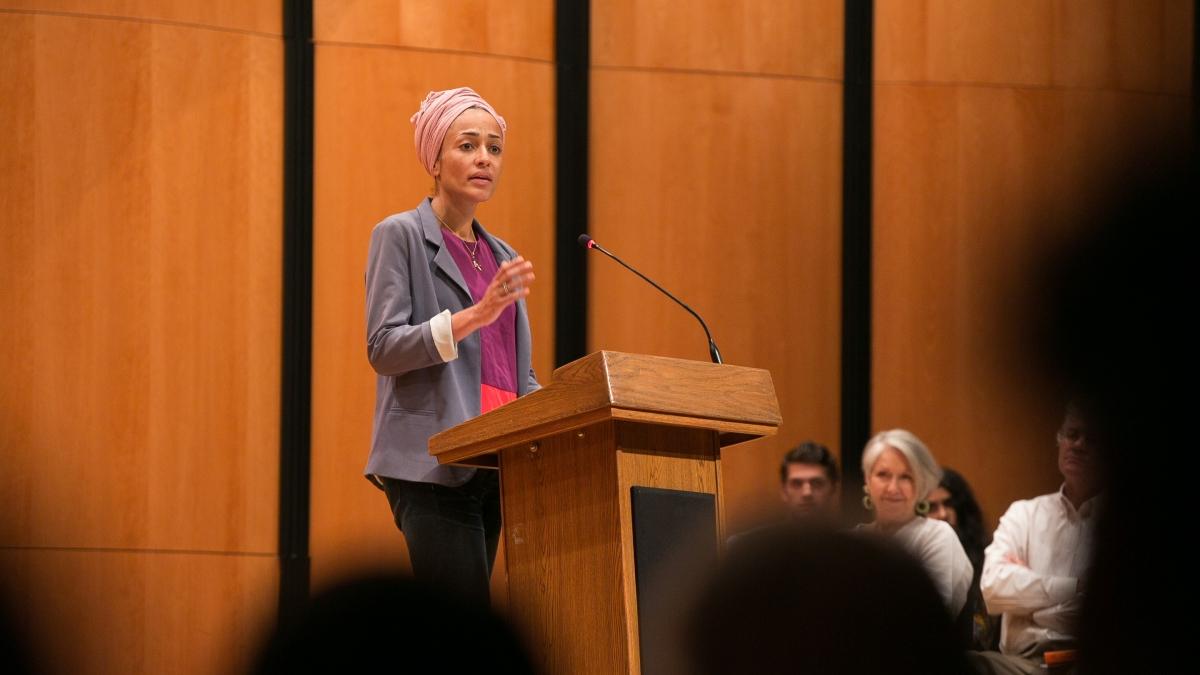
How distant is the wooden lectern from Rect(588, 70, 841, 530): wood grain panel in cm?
246

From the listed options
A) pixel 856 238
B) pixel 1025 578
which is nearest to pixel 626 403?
pixel 1025 578

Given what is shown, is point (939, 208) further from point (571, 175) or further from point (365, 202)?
point (365, 202)

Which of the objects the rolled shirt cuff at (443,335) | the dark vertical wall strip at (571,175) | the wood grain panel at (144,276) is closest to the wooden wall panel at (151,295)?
the wood grain panel at (144,276)

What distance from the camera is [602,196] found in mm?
4629

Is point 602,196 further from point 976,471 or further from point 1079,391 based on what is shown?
point 1079,391

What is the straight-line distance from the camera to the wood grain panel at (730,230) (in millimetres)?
4629

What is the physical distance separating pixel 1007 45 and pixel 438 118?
288 cm

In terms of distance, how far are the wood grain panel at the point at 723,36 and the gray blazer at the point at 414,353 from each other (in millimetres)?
2354

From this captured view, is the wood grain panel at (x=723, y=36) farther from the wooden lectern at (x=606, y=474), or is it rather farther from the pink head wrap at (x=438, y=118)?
the wooden lectern at (x=606, y=474)

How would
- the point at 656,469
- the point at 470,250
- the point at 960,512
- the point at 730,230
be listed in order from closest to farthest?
the point at 656,469
the point at 470,250
the point at 960,512
the point at 730,230

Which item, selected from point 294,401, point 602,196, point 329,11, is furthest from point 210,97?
point 602,196

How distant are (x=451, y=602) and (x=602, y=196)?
13.5 ft

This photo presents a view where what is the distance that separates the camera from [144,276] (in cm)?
423

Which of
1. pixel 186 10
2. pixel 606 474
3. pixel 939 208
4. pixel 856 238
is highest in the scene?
pixel 186 10
